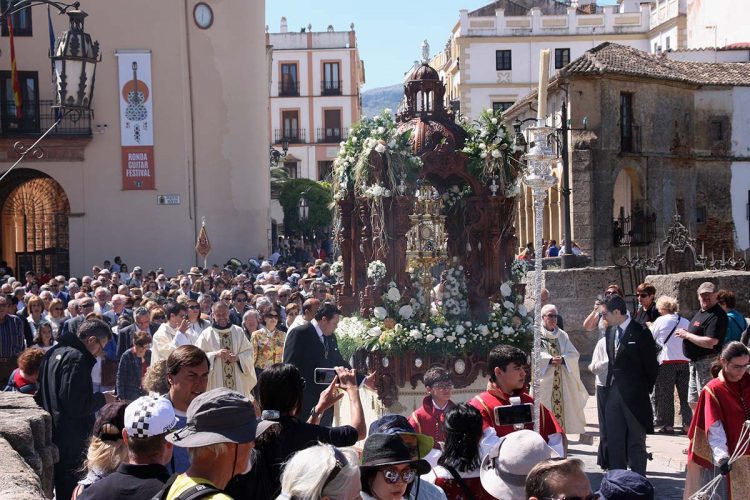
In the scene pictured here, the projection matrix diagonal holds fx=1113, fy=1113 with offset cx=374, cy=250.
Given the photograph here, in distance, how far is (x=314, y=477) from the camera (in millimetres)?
3729

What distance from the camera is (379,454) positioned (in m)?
4.59

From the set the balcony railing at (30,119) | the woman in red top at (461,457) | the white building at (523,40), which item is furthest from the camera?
the white building at (523,40)

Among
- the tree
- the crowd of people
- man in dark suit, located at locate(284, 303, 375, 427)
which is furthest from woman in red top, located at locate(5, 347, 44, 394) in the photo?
the tree

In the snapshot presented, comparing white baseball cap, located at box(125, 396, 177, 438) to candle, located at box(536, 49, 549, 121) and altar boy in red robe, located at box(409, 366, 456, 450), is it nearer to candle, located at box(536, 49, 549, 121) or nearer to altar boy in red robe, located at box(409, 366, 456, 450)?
altar boy in red robe, located at box(409, 366, 456, 450)

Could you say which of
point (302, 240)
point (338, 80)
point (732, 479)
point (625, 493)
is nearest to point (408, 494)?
point (625, 493)

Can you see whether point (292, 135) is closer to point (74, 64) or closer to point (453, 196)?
point (453, 196)

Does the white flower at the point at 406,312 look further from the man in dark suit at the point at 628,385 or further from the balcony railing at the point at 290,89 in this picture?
the balcony railing at the point at 290,89

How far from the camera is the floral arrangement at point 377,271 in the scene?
37.1 ft

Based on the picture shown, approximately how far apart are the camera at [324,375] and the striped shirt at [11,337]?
6377mm

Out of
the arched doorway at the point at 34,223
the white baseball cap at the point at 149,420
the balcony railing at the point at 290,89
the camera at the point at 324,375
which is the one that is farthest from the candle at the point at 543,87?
the balcony railing at the point at 290,89

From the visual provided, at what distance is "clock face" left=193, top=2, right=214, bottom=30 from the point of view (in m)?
31.8

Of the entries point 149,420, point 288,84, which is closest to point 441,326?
point 149,420

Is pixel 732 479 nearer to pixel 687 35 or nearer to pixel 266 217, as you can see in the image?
pixel 266 217

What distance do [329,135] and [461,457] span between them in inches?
2481
